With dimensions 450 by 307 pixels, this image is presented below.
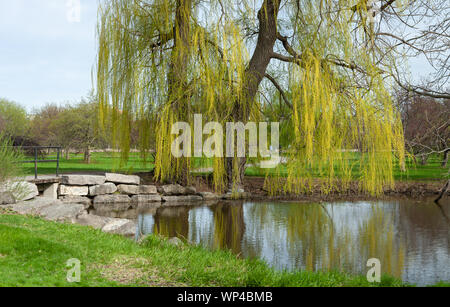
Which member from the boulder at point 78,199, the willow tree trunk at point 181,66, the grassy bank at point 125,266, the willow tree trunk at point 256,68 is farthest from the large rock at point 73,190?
the grassy bank at point 125,266

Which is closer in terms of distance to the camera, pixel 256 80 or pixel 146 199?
pixel 256 80

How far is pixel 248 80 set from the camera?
7.24m

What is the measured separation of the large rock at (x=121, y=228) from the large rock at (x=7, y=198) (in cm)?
212

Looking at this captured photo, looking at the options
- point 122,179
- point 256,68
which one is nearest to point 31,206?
point 122,179

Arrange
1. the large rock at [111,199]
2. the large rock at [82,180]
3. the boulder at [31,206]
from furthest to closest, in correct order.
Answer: the large rock at [111,199], the large rock at [82,180], the boulder at [31,206]

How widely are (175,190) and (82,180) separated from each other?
251 centimetres

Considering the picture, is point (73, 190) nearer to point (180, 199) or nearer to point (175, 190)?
point (175, 190)

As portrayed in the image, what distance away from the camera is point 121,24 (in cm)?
724

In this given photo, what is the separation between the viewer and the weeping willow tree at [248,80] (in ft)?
20.9

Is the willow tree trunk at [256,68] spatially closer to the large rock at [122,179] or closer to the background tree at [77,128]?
the large rock at [122,179]

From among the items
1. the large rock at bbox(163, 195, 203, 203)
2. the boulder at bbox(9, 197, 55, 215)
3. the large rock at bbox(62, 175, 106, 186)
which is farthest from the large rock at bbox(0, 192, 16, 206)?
the large rock at bbox(163, 195, 203, 203)

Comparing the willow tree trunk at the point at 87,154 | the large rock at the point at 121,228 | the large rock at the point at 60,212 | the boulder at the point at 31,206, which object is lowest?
the large rock at the point at 121,228

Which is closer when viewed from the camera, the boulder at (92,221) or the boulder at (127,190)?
the boulder at (92,221)

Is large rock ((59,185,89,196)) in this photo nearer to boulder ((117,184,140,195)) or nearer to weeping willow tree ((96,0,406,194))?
boulder ((117,184,140,195))
